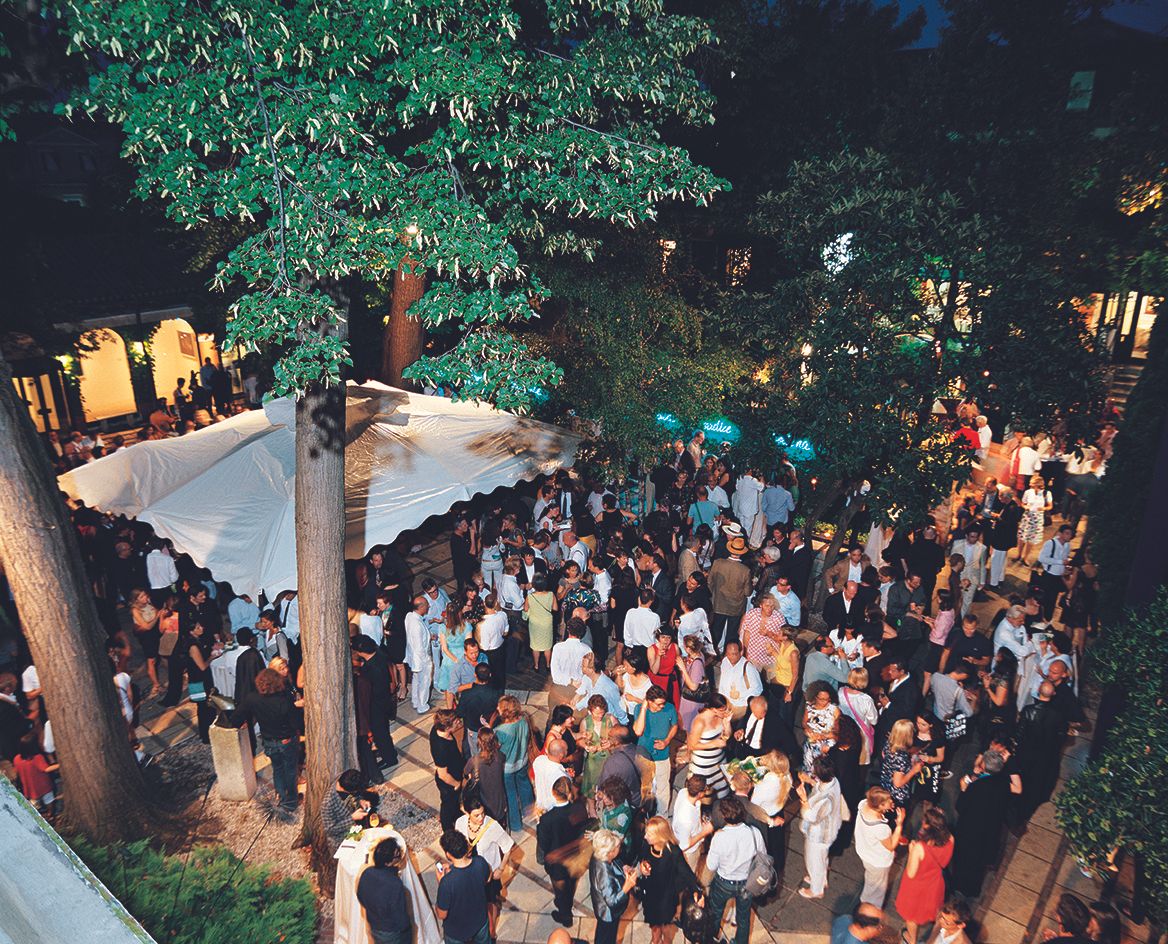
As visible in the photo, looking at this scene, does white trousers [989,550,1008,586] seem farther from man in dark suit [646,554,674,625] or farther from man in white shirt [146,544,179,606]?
man in white shirt [146,544,179,606]

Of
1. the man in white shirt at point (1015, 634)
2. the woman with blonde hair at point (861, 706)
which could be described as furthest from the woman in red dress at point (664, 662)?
the man in white shirt at point (1015, 634)

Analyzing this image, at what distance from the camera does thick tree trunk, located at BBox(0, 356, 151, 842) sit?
689 centimetres

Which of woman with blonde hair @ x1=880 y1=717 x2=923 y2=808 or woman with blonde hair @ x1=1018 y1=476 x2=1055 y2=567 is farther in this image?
woman with blonde hair @ x1=1018 y1=476 x2=1055 y2=567

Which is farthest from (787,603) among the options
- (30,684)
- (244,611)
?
(30,684)

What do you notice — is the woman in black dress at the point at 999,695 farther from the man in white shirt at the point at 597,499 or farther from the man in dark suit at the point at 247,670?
the man in dark suit at the point at 247,670

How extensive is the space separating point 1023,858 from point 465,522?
26.7 ft

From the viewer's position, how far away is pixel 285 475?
36.7 ft

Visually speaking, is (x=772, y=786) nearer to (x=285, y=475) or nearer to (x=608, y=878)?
(x=608, y=878)

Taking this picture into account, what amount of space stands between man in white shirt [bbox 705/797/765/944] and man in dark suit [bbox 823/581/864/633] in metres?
4.33

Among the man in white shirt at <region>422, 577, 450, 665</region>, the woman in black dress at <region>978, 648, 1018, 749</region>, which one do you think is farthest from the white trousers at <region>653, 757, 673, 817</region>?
the woman in black dress at <region>978, 648, 1018, 749</region>

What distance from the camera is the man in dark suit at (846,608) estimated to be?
32.6 ft

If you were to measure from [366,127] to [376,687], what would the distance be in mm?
5503

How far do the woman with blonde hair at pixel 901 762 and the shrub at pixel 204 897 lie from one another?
4.74 meters

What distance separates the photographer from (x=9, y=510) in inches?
270
